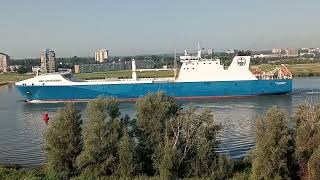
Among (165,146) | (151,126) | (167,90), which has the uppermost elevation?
(151,126)

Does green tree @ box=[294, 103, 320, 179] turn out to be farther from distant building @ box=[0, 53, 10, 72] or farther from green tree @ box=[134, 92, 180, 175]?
distant building @ box=[0, 53, 10, 72]

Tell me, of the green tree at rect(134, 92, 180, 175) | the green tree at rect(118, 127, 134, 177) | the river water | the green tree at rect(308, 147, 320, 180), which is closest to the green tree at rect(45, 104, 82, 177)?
the green tree at rect(118, 127, 134, 177)

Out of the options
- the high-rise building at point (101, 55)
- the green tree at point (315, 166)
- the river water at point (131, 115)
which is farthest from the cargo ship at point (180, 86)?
the high-rise building at point (101, 55)

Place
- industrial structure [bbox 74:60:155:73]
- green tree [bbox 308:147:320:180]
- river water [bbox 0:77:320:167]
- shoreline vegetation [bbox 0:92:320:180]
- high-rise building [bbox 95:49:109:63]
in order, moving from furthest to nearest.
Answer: high-rise building [bbox 95:49:109:63] < industrial structure [bbox 74:60:155:73] < river water [bbox 0:77:320:167] < shoreline vegetation [bbox 0:92:320:180] < green tree [bbox 308:147:320:180]

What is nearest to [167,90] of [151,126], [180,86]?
[180,86]

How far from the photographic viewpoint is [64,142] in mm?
16578

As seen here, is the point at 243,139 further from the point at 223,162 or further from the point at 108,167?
the point at 108,167

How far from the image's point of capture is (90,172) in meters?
15.6

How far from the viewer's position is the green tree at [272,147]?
Result: 14144 mm

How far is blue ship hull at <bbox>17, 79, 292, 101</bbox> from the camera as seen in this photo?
42688 millimetres

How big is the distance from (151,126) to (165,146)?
1.29 metres

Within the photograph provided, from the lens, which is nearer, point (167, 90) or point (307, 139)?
point (307, 139)

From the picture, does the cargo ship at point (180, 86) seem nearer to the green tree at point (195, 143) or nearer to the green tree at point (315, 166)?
the green tree at point (195, 143)

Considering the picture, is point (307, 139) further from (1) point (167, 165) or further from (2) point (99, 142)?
(2) point (99, 142)
